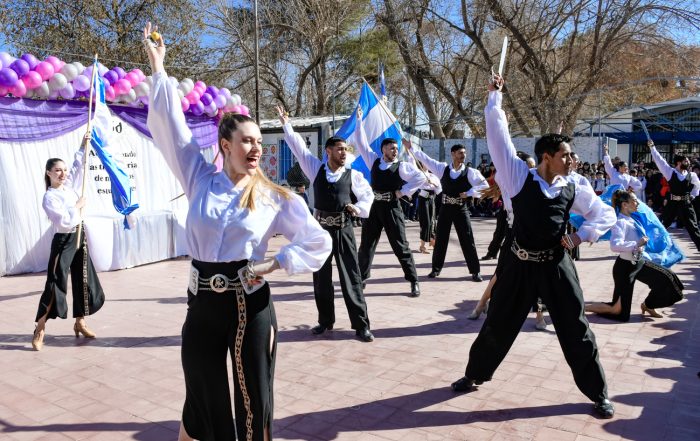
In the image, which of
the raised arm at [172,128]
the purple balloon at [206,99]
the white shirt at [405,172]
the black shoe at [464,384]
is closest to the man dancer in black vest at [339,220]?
the black shoe at [464,384]

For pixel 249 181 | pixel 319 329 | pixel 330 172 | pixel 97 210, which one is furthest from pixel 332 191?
pixel 97 210

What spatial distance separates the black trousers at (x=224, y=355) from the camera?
2521mm

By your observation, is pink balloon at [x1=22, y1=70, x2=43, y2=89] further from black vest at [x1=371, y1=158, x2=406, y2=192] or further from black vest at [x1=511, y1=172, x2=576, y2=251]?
black vest at [x1=511, y1=172, x2=576, y2=251]

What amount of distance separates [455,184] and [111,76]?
5408 millimetres

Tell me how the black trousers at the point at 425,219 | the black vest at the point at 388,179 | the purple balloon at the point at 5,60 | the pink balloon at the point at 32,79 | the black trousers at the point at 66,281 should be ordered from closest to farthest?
the black trousers at the point at 66,281
the black vest at the point at 388,179
the purple balloon at the point at 5,60
the pink balloon at the point at 32,79
the black trousers at the point at 425,219

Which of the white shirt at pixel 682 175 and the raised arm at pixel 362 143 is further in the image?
the white shirt at pixel 682 175

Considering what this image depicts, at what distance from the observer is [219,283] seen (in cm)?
250

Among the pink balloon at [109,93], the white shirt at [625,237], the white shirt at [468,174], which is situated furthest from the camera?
the pink balloon at [109,93]

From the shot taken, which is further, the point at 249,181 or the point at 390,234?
the point at 390,234

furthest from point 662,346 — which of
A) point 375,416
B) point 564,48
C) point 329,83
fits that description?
point 329,83

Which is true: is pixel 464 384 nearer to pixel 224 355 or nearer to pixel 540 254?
pixel 540 254

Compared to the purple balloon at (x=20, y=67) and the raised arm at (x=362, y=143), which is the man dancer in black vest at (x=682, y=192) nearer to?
the raised arm at (x=362, y=143)

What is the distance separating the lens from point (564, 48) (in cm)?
2044

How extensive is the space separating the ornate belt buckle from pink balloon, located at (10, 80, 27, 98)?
22.5ft
